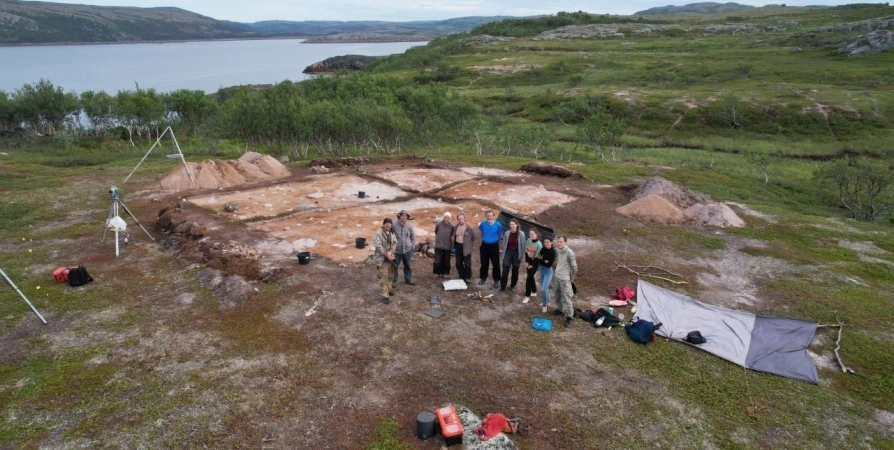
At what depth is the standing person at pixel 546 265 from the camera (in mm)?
11680

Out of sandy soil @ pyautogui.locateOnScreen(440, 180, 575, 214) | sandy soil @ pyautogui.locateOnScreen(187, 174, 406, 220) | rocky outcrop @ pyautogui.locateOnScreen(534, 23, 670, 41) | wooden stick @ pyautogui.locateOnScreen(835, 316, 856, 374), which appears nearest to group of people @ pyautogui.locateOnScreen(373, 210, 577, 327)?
wooden stick @ pyautogui.locateOnScreen(835, 316, 856, 374)

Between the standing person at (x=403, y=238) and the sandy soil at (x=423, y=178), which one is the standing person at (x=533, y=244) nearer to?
the standing person at (x=403, y=238)

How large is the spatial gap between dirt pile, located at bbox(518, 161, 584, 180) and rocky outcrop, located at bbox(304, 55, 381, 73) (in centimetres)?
12640

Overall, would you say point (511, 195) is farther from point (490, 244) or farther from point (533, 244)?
point (533, 244)

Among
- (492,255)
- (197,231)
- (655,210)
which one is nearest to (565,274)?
(492,255)

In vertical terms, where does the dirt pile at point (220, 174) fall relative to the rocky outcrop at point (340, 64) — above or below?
below

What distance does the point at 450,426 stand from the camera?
7938mm

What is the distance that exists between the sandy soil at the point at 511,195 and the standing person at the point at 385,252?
9.85 meters

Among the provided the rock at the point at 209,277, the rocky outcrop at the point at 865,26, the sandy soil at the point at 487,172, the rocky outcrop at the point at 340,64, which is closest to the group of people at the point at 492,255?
the rock at the point at 209,277

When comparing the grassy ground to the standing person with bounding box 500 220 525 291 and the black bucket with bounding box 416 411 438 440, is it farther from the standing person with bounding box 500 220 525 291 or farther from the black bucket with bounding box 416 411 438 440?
the standing person with bounding box 500 220 525 291

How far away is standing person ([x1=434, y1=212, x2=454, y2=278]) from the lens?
44.1 feet

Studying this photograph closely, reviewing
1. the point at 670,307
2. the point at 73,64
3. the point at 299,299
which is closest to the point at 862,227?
the point at 670,307

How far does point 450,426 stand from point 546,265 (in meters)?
5.15

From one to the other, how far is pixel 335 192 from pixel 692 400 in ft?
59.9
